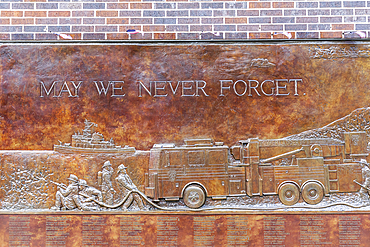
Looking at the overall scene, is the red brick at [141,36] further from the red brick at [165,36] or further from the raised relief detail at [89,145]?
the raised relief detail at [89,145]

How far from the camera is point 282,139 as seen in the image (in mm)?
3875

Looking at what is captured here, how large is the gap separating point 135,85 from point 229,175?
1770 millimetres

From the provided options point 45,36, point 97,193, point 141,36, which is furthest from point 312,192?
point 45,36

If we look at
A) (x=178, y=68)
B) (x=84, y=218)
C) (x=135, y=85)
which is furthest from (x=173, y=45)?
(x=84, y=218)

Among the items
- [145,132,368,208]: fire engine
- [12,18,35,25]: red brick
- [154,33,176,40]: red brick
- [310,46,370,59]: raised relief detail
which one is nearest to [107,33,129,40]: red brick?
[154,33,176,40]: red brick

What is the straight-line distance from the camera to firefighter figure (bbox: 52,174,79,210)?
381 centimetres

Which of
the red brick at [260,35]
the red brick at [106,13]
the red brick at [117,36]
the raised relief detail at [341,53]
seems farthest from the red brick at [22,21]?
the raised relief detail at [341,53]

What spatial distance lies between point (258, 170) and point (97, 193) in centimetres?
217

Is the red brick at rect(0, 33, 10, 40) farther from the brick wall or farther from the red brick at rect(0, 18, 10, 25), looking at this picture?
the red brick at rect(0, 18, 10, 25)

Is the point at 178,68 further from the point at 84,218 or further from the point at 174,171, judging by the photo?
the point at 84,218

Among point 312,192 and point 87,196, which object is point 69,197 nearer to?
point 87,196

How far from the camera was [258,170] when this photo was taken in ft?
12.5

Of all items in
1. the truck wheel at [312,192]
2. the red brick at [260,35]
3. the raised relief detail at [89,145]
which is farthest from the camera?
the red brick at [260,35]

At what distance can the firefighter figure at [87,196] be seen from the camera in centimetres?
381
